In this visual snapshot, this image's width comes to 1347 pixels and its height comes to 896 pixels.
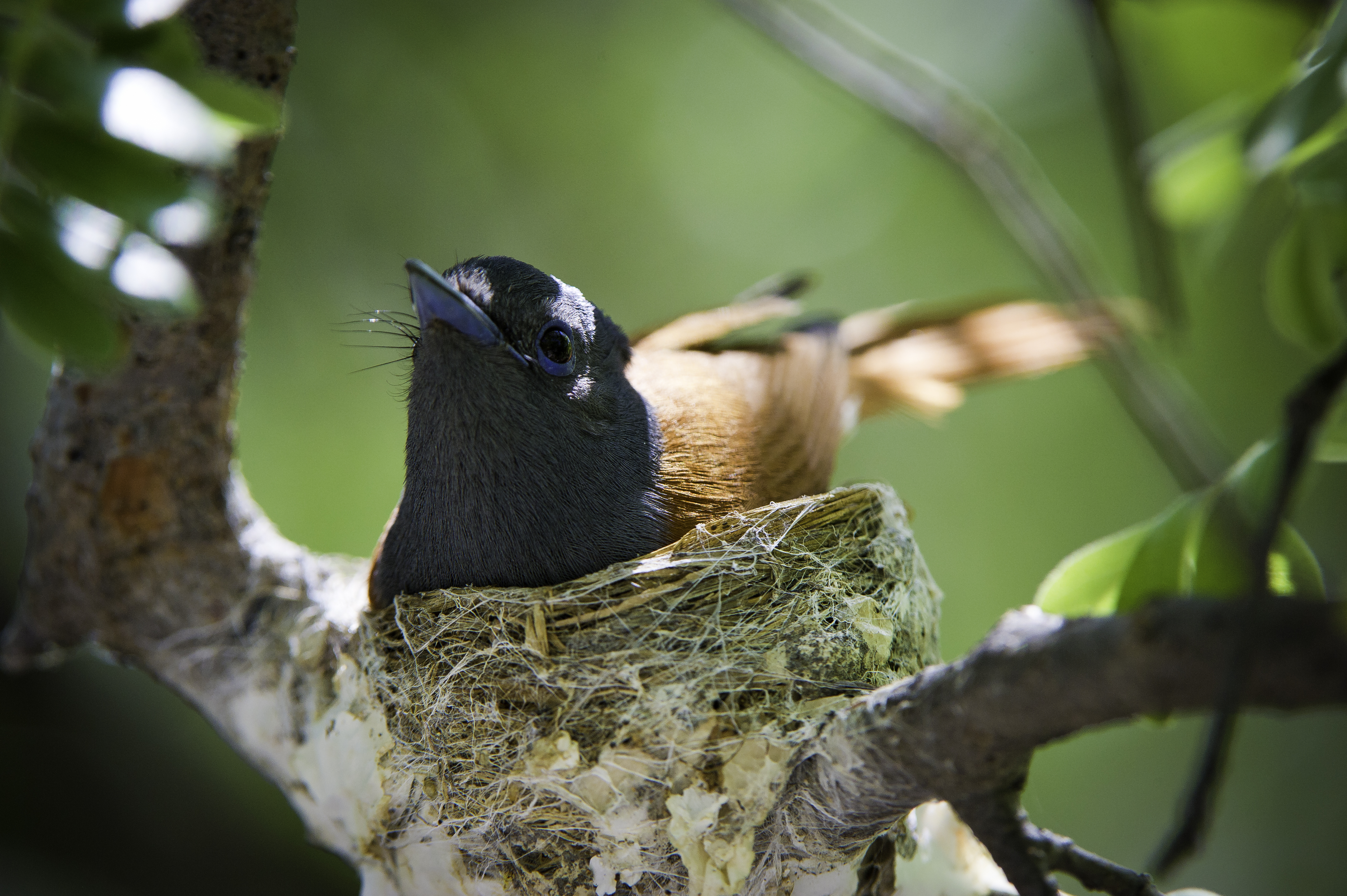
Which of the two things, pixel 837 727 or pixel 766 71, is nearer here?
pixel 837 727

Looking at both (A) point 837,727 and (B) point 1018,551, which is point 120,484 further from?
(B) point 1018,551

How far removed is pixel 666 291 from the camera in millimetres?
5633

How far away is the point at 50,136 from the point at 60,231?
Answer: 14cm

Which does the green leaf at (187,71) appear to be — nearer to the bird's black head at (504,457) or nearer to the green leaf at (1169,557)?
the bird's black head at (504,457)

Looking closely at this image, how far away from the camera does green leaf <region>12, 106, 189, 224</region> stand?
1421 mm

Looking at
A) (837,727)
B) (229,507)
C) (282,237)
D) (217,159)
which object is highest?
(282,237)

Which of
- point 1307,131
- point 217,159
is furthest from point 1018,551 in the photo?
point 217,159

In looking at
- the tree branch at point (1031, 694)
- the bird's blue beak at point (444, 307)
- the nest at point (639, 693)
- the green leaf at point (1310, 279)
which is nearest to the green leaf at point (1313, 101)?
the green leaf at point (1310, 279)

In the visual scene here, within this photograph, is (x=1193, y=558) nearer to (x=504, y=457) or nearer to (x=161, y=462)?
(x=504, y=457)

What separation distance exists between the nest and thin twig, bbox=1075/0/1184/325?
910 mm

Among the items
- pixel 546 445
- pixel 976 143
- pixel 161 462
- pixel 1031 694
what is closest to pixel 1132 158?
pixel 976 143

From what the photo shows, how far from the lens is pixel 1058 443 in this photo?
18.3 ft

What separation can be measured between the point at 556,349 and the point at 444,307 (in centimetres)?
32

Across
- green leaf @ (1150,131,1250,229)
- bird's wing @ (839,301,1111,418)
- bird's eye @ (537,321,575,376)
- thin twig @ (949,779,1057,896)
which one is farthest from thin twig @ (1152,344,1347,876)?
bird's wing @ (839,301,1111,418)
